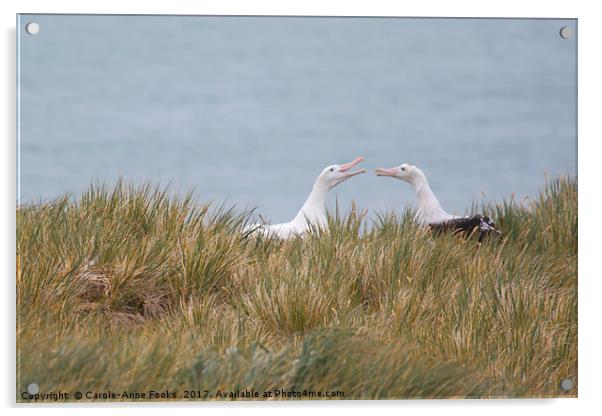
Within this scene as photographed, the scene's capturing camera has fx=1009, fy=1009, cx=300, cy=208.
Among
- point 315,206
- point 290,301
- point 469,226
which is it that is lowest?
point 290,301

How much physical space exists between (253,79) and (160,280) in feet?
4.13

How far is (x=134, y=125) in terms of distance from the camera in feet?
18.7

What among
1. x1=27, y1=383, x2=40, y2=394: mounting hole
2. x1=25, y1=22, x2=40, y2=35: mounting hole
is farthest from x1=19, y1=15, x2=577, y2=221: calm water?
x1=27, y1=383, x2=40, y2=394: mounting hole

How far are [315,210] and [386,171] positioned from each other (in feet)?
1.54

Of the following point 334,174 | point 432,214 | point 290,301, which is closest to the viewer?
point 290,301

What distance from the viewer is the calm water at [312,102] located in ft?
18.7

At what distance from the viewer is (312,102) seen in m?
5.80

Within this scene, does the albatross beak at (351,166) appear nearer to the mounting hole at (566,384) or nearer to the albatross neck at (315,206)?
the albatross neck at (315,206)

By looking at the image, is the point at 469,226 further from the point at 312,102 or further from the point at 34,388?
the point at 34,388

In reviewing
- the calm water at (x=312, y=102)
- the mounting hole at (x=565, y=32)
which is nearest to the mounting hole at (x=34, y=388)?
the calm water at (x=312, y=102)

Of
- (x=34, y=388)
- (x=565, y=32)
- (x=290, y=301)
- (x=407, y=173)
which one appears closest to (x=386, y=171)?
(x=407, y=173)

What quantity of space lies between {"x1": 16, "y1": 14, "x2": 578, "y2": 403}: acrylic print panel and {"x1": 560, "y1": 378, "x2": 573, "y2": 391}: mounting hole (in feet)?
0.04

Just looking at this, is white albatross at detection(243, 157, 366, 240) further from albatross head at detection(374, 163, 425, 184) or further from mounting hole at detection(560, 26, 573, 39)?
mounting hole at detection(560, 26, 573, 39)

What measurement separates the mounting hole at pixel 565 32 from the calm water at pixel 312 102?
0.03 m
